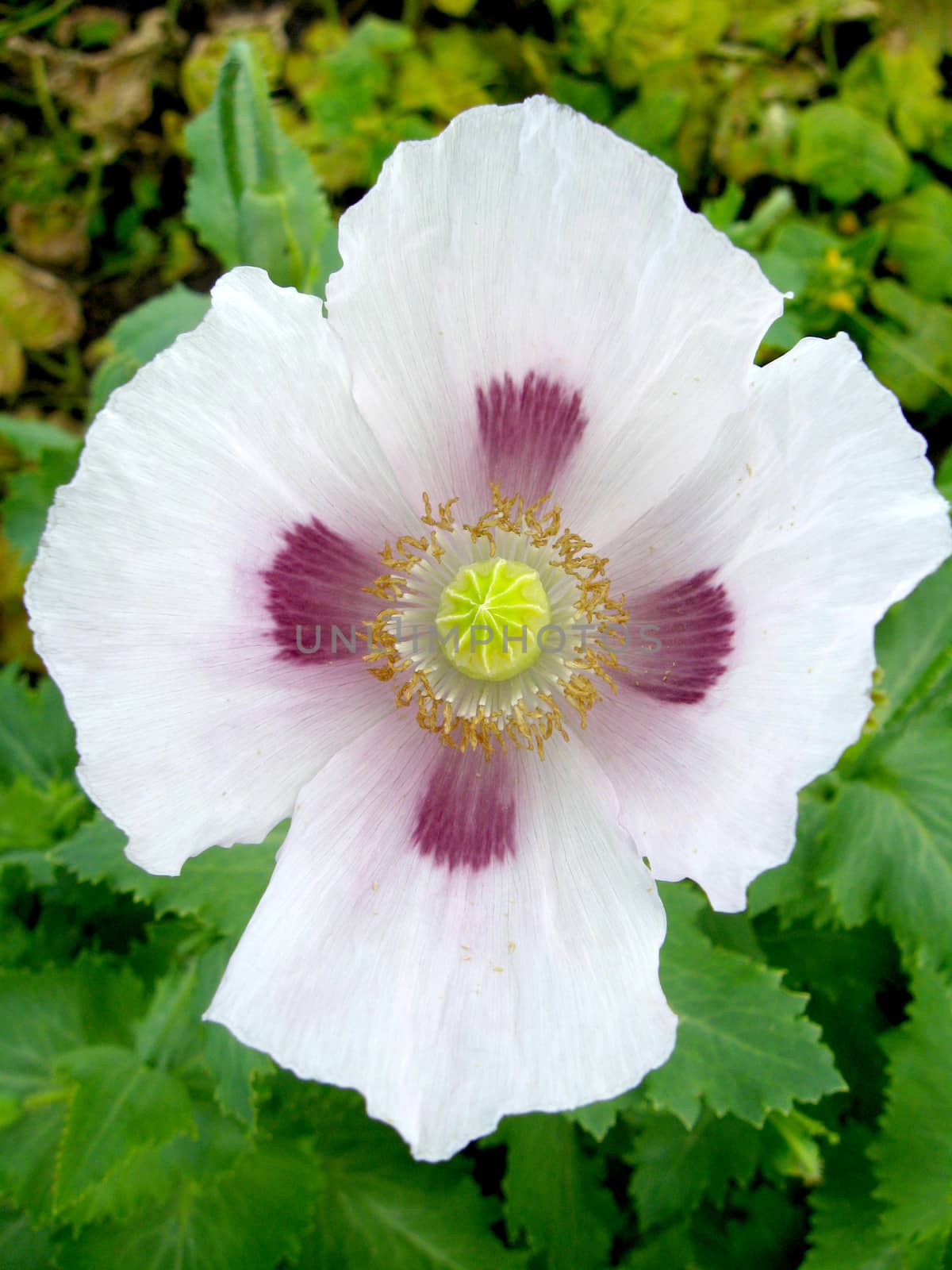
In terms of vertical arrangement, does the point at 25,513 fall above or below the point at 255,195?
below

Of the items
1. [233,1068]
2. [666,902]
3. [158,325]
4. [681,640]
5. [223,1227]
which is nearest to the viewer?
[681,640]

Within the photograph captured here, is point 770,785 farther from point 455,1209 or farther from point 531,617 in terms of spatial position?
point 455,1209

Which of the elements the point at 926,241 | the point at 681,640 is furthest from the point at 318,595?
the point at 926,241

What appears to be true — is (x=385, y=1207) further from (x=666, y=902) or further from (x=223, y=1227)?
(x=666, y=902)

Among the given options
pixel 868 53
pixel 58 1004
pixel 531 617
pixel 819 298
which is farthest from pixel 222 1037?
pixel 868 53

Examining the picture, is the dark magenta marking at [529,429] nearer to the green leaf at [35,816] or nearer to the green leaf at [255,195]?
the green leaf at [255,195]

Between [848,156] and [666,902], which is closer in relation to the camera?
[666,902]

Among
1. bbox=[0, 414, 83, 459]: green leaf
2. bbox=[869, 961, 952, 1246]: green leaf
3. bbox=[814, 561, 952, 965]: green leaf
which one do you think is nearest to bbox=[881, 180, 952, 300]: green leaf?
bbox=[814, 561, 952, 965]: green leaf
